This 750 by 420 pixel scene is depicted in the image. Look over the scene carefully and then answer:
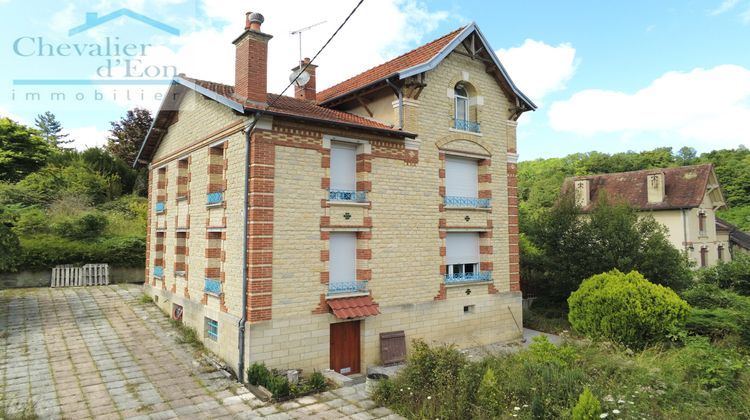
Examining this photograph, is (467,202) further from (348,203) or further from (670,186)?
(670,186)

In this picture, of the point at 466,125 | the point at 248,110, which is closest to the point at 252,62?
the point at 248,110

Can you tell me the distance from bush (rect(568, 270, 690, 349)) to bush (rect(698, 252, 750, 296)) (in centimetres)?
711

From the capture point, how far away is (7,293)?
15.7 meters

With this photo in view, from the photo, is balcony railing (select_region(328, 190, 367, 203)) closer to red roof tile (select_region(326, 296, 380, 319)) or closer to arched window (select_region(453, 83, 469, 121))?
red roof tile (select_region(326, 296, 380, 319))

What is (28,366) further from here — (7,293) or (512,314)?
(512,314)

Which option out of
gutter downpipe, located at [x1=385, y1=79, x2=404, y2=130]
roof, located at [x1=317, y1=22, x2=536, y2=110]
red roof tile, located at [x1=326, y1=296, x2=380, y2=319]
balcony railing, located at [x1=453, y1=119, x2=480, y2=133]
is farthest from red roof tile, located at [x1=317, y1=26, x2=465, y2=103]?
red roof tile, located at [x1=326, y1=296, x2=380, y2=319]

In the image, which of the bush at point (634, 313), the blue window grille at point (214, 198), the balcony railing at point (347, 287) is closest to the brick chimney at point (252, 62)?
the blue window grille at point (214, 198)

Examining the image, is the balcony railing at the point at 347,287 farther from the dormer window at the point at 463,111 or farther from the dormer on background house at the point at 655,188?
the dormer on background house at the point at 655,188

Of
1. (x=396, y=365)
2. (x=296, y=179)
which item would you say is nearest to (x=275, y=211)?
(x=296, y=179)

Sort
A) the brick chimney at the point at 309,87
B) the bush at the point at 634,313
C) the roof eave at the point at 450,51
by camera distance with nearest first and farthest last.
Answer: the bush at the point at 634,313
the roof eave at the point at 450,51
the brick chimney at the point at 309,87

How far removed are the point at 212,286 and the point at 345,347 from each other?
4018 mm

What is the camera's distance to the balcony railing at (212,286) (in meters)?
11.4

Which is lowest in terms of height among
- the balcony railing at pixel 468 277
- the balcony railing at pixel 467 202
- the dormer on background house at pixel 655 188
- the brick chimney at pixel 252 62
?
the balcony railing at pixel 468 277

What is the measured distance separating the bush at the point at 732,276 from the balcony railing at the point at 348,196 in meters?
15.6
